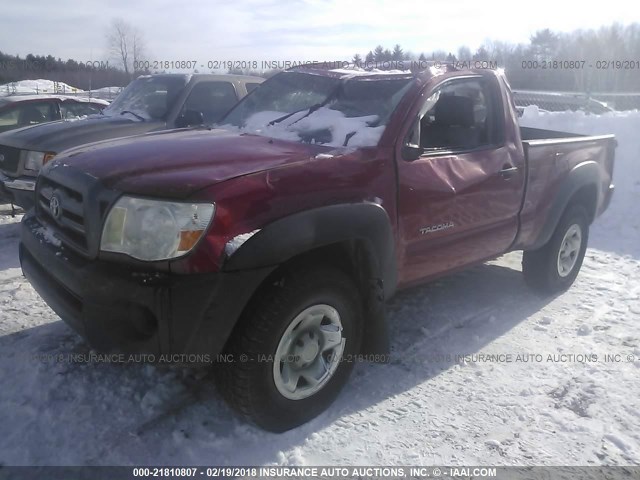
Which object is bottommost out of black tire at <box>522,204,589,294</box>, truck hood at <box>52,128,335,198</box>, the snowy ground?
the snowy ground

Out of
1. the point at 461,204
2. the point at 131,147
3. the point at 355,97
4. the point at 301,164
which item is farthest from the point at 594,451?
the point at 131,147

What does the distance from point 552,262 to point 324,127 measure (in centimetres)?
253

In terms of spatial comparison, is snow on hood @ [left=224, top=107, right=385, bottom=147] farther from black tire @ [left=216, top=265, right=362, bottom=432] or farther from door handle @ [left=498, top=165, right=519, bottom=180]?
door handle @ [left=498, top=165, right=519, bottom=180]

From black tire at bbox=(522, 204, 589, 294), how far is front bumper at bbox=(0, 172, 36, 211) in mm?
4687

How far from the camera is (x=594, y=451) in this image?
2.87 meters

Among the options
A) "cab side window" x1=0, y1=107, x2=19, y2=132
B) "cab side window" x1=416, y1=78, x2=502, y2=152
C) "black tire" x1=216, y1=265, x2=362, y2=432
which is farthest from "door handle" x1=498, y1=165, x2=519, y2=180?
"cab side window" x1=0, y1=107, x2=19, y2=132

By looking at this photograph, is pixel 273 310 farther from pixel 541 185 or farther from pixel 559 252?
pixel 559 252

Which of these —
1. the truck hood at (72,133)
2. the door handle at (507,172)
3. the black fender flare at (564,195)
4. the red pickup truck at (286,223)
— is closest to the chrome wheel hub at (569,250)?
the black fender flare at (564,195)

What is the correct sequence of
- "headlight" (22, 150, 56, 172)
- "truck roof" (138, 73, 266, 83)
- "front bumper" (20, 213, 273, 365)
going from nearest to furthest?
1. "front bumper" (20, 213, 273, 365)
2. "headlight" (22, 150, 56, 172)
3. "truck roof" (138, 73, 266, 83)

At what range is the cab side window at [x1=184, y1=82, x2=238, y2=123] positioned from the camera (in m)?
6.69

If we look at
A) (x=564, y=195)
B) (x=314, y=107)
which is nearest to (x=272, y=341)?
(x=314, y=107)

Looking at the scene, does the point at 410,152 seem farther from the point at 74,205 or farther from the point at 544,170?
the point at 74,205

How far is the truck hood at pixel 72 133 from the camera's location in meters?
5.71

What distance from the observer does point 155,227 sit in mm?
2482
